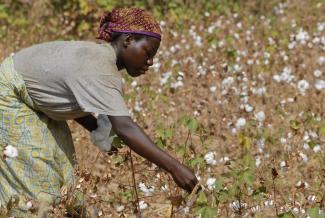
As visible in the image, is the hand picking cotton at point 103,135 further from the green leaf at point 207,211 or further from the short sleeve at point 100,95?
the green leaf at point 207,211

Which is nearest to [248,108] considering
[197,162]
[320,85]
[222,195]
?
[320,85]

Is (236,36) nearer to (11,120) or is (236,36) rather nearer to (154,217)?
(154,217)

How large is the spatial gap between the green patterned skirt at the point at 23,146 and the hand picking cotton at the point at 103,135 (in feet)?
0.43

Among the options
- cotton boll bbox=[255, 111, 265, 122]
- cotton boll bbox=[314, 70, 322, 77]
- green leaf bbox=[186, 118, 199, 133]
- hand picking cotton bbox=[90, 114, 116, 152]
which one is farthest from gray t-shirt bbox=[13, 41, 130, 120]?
cotton boll bbox=[314, 70, 322, 77]

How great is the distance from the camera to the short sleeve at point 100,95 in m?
2.75

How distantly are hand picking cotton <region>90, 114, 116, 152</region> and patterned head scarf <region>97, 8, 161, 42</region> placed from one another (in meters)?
0.41

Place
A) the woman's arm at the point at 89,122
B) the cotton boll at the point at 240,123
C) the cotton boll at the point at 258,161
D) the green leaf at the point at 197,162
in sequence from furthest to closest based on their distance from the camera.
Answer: the cotton boll at the point at 240,123, the cotton boll at the point at 258,161, the woman's arm at the point at 89,122, the green leaf at the point at 197,162

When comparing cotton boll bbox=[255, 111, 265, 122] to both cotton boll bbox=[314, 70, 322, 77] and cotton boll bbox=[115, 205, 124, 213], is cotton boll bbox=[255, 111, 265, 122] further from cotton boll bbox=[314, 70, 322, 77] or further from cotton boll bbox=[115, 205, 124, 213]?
cotton boll bbox=[115, 205, 124, 213]

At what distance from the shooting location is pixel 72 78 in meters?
2.86

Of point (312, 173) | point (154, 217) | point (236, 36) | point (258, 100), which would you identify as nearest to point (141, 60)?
point (154, 217)

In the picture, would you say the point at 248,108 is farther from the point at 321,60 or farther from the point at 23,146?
the point at 23,146

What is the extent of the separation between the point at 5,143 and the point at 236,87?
3325 mm

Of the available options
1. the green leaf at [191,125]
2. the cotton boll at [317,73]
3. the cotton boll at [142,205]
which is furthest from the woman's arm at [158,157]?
the cotton boll at [317,73]

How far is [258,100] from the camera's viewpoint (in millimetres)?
6074
